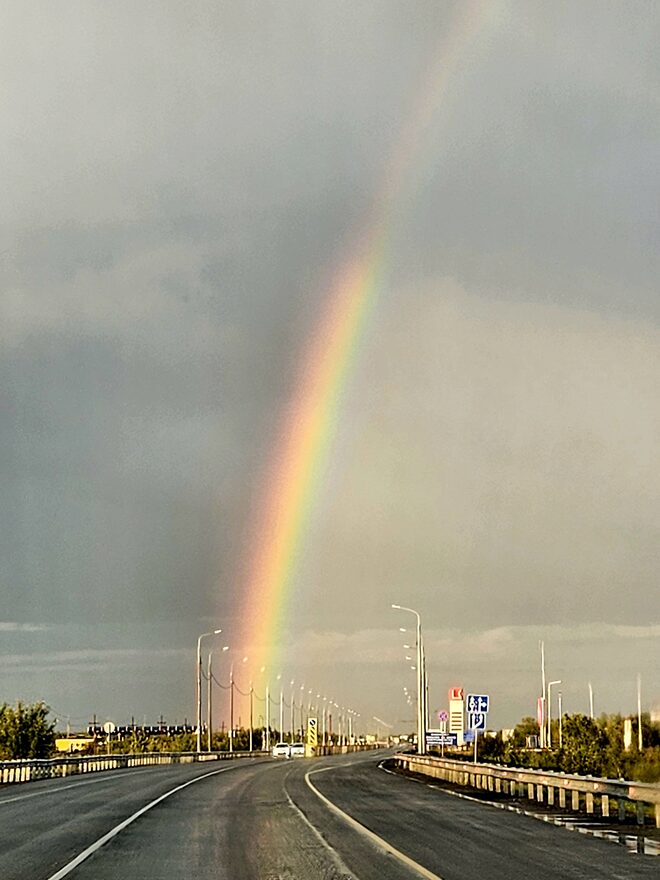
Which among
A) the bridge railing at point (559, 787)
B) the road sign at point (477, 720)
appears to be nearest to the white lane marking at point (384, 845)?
the bridge railing at point (559, 787)

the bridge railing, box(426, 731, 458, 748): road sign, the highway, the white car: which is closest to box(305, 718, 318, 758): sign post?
the white car

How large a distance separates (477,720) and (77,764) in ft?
112

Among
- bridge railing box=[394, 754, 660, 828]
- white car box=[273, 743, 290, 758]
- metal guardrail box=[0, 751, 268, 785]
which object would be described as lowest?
white car box=[273, 743, 290, 758]

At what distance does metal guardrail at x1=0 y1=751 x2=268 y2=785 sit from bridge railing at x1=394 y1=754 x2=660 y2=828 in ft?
60.1

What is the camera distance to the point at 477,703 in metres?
47.0

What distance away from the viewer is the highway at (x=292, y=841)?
1822 centimetres

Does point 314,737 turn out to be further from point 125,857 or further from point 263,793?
point 125,857

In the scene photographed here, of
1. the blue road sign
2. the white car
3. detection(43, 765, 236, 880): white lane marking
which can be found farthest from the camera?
the white car

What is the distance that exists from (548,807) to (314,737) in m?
110

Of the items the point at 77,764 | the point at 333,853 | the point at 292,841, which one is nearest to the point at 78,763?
the point at 77,764

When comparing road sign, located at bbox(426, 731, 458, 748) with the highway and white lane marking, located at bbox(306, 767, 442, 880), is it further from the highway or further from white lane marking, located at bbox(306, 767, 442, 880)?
white lane marking, located at bbox(306, 767, 442, 880)

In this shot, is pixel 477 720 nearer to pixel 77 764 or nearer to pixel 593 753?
pixel 593 753

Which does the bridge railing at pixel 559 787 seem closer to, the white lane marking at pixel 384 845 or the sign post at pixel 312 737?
the white lane marking at pixel 384 845

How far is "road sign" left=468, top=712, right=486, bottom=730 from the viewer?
46.8 m
